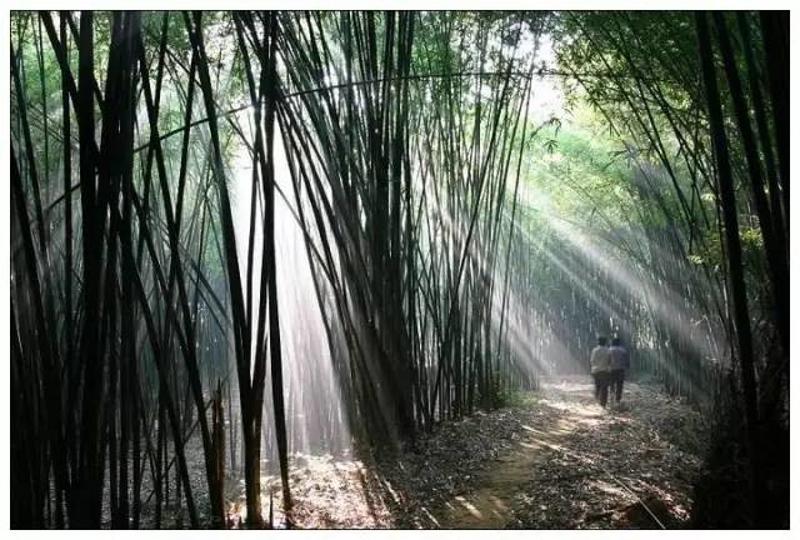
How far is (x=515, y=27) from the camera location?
312cm

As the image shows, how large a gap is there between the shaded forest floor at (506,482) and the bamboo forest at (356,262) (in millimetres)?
20

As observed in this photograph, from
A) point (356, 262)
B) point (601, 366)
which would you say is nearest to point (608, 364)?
point (601, 366)

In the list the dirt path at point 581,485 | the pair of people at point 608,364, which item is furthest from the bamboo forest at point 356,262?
the pair of people at point 608,364

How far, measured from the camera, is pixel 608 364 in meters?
6.25

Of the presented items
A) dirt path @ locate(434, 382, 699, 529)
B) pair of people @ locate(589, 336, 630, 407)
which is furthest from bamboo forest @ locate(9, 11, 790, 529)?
pair of people @ locate(589, 336, 630, 407)

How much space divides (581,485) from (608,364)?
3.68 m

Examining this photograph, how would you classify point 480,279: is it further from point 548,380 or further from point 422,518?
point 548,380

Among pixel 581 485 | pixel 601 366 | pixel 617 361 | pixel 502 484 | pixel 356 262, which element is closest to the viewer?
pixel 581 485

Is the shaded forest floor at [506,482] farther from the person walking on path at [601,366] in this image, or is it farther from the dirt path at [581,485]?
the person walking on path at [601,366]

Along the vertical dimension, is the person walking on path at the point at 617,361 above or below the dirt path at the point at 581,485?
above

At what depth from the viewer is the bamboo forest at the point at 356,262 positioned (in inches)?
75.5

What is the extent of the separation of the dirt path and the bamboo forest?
19 mm

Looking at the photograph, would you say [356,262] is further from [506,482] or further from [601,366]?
[601,366]
